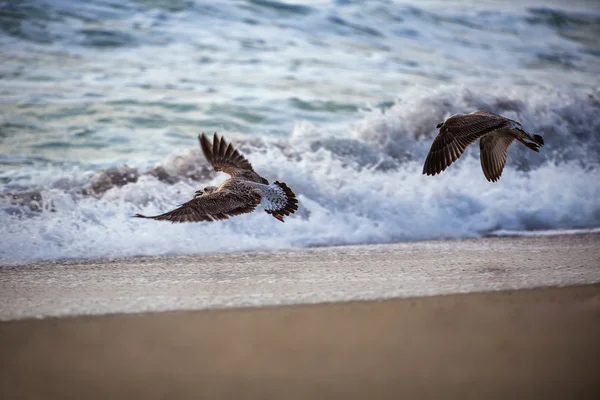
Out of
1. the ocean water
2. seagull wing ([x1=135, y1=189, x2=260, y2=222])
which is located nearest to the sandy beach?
seagull wing ([x1=135, y1=189, x2=260, y2=222])

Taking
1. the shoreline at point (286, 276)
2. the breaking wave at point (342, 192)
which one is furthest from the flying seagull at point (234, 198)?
the breaking wave at point (342, 192)

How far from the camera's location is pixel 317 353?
3.09 m

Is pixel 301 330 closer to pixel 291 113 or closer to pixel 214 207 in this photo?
pixel 214 207

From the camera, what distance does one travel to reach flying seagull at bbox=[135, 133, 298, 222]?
361cm

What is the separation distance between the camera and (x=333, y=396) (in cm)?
281

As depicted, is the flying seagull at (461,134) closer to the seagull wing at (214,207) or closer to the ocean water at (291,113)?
the seagull wing at (214,207)

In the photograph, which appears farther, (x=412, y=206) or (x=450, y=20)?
(x=450, y=20)

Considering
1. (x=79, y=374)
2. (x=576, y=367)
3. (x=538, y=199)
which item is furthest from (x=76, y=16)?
(x=576, y=367)

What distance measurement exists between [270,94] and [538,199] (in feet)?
8.71

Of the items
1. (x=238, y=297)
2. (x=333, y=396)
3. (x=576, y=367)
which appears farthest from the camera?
(x=238, y=297)

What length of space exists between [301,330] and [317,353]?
0.72ft

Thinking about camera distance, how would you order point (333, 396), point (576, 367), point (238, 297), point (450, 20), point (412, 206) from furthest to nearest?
A: point (450, 20) < point (412, 206) < point (238, 297) < point (576, 367) < point (333, 396)

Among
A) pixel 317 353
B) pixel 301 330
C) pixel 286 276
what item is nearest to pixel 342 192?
pixel 286 276

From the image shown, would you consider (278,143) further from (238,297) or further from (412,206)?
(238,297)
